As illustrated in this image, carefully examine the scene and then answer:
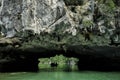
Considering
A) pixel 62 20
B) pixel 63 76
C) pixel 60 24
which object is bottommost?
pixel 63 76

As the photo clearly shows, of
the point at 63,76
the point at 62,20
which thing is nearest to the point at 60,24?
the point at 62,20

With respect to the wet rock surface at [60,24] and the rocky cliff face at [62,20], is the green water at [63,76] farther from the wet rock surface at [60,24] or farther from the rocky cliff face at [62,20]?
the rocky cliff face at [62,20]

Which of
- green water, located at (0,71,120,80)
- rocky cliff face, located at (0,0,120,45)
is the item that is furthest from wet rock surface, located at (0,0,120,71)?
green water, located at (0,71,120,80)

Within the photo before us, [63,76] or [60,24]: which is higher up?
[60,24]

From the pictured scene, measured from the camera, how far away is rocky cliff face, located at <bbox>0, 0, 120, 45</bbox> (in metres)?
20.4

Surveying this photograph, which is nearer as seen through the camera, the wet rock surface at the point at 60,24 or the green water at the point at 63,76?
the green water at the point at 63,76

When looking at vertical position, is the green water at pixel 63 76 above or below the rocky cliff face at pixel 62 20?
below

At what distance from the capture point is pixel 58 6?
20.5m

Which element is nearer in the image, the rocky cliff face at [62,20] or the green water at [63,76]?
the green water at [63,76]

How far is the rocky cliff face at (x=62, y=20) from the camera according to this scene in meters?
20.4

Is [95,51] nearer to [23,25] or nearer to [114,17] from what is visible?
[114,17]

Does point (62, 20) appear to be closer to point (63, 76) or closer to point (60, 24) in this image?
point (60, 24)

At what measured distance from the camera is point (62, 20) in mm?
20266

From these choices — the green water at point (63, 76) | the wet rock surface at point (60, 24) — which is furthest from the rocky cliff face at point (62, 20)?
the green water at point (63, 76)
